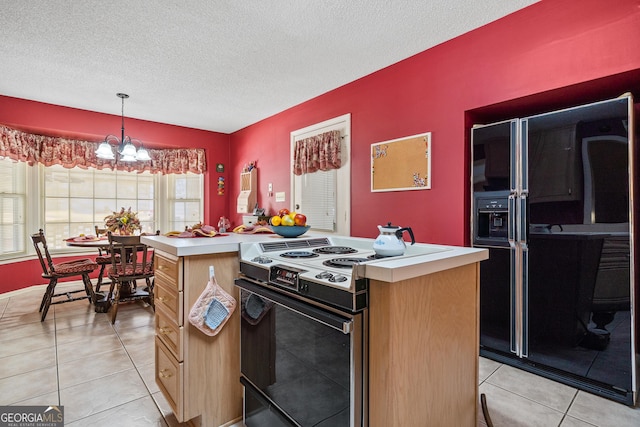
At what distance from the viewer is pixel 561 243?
2.04 meters

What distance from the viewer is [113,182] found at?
504cm

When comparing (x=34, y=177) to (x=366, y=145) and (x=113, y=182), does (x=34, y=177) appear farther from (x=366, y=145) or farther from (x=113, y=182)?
(x=366, y=145)

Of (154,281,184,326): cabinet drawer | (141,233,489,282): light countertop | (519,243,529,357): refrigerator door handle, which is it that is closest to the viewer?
(141,233,489,282): light countertop

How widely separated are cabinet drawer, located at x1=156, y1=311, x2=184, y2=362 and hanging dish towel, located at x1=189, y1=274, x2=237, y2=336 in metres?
0.10

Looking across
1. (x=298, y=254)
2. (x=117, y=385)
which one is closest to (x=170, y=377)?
(x=117, y=385)

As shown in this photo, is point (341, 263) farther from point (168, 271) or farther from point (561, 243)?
point (561, 243)

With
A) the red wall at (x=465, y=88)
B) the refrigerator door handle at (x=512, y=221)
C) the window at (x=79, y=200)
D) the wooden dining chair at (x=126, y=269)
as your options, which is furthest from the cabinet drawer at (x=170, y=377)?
the window at (x=79, y=200)

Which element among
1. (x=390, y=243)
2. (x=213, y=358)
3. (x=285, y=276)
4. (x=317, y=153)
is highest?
(x=317, y=153)

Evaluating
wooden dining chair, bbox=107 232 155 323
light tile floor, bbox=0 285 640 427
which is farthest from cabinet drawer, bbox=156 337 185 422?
wooden dining chair, bbox=107 232 155 323

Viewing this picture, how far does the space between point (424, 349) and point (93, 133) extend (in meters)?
5.10

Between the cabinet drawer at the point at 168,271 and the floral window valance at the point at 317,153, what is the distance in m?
2.26

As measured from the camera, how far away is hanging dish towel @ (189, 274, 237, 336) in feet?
4.93

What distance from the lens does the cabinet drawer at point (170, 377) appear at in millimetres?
1511

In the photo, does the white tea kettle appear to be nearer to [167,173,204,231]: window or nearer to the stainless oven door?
the stainless oven door
